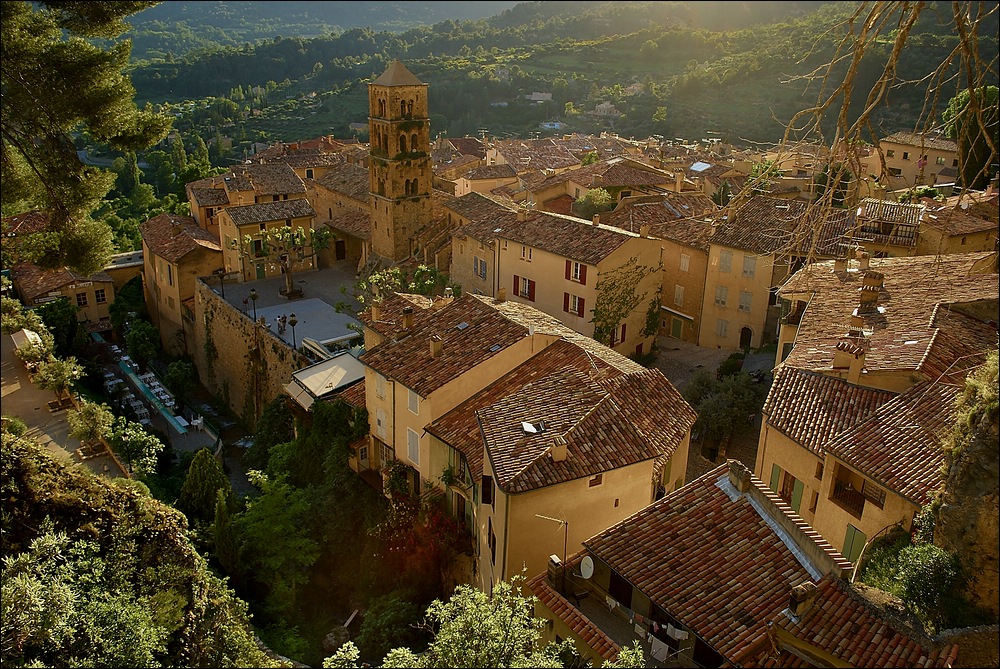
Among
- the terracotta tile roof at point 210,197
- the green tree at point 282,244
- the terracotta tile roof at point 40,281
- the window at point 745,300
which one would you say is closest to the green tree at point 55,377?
the green tree at point 282,244

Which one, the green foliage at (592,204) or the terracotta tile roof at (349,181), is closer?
the green foliage at (592,204)

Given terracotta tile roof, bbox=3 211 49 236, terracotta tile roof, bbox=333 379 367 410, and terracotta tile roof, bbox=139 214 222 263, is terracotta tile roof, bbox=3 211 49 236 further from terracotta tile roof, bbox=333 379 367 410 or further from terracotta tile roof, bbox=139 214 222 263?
terracotta tile roof, bbox=139 214 222 263

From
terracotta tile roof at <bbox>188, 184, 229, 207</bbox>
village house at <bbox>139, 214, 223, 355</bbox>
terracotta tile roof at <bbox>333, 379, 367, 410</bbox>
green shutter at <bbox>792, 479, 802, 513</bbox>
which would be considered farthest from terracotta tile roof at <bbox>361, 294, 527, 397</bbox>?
terracotta tile roof at <bbox>188, 184, 229, 207</bbox>

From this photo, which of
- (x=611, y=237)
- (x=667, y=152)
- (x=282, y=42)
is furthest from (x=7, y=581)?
(x=282, y=42)

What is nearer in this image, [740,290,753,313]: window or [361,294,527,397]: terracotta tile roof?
[361,294,527,397]: terracotta tile roof

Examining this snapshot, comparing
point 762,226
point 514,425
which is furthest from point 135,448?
point 762,226

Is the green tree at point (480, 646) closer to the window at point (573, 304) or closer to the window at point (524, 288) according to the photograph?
the window at point (573, 304)
